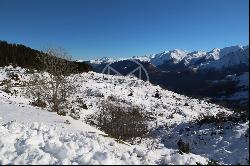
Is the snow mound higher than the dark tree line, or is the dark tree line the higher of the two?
the dark tree line

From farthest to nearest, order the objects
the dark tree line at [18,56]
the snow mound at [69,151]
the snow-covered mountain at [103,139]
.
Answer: the dark tree line at [18,56]
the snow-covered mountain at [103,139]
the snow mound at [69,151]

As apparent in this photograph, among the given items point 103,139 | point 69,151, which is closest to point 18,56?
point 103,139

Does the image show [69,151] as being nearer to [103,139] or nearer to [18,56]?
[103,139]

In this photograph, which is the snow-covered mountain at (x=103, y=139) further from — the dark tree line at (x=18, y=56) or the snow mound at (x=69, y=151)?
the dark tree line at (x=18, y=56)

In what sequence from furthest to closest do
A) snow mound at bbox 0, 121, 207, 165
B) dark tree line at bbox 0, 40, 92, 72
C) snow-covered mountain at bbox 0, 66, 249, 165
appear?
dark tree line at bbox 0, 40, 92, 72, snow-covered mountain at bbox 0, 66, 249, 165, snow mound at bbox 0, 121, 207, 165

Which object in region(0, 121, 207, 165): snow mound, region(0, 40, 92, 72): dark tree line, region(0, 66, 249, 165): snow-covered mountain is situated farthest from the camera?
region(0, 40, 92, 72): dark tree line

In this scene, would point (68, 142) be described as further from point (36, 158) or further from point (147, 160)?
point (147, 160)

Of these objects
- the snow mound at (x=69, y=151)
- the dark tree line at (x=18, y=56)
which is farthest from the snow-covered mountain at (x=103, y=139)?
the dark tree line at (x=18, y=56)

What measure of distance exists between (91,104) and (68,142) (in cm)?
3587

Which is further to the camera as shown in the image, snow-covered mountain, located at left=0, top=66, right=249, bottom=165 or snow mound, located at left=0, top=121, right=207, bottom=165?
snow-covered mountain, located at left=0, top=66, right=249, bottom=165

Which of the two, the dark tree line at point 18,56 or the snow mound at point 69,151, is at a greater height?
the dark tree line at point 18,56

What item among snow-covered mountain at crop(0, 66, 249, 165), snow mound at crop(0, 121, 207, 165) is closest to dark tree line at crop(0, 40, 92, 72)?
snow-covered mountain at crop(0, 66, 249, 165)

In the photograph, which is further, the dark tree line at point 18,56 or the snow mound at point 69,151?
the dark tree line at point 18,56

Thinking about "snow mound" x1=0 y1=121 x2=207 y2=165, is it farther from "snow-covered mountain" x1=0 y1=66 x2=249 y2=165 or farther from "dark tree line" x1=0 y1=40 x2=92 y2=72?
"dark tree line" x1=0 y1=40 x2=92 y2=72
